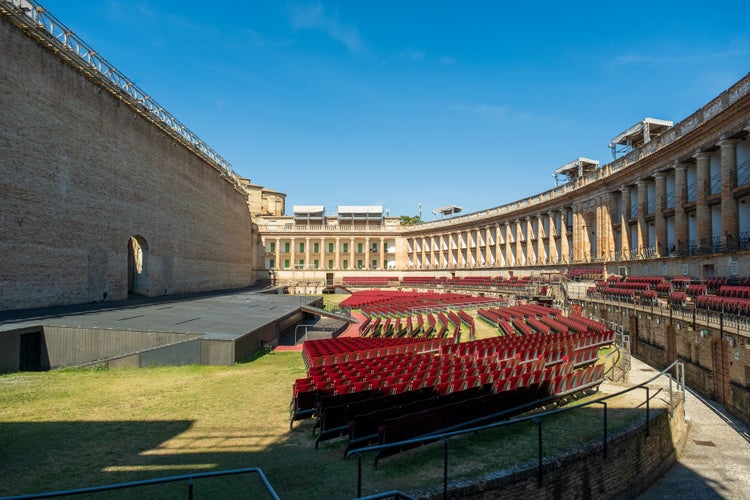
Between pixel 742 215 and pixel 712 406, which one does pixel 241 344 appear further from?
pixel 742 215

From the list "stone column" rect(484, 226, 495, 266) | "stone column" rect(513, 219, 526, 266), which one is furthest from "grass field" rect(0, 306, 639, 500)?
"stone column" rect(484, 226, 495, 266)

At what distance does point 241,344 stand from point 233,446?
8.82m

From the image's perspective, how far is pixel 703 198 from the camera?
86.7ft

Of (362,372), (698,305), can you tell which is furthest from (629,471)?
(698,305)

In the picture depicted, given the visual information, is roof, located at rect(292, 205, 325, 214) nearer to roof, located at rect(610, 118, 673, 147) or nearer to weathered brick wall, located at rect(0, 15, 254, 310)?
weathered brick wall, located at rect(0, 15, 254, 310)

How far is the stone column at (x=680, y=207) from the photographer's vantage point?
28.8 metres

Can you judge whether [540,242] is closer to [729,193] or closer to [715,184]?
[715,184]

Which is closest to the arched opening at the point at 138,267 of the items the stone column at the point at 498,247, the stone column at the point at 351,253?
the stone column at the point at 498,247

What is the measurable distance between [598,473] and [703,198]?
25.8 metres

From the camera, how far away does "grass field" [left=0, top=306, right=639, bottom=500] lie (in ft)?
19.6

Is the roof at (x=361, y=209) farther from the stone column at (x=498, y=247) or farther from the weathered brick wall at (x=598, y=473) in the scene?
the weathered brick wall at (x=598, y=473)

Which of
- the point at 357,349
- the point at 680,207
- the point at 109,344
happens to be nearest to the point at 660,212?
the point at 680,207

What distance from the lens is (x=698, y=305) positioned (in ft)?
55.1

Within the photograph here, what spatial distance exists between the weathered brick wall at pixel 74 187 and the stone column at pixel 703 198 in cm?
3591
